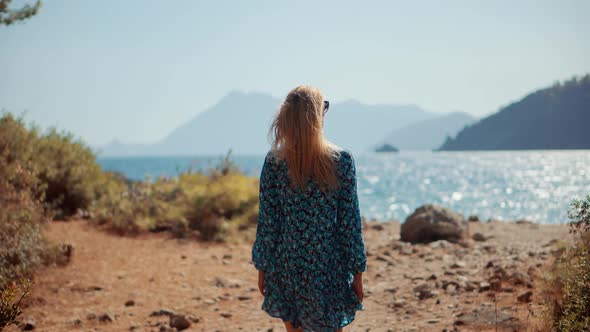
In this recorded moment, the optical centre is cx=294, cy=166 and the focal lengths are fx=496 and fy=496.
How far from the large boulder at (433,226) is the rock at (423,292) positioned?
418 cm

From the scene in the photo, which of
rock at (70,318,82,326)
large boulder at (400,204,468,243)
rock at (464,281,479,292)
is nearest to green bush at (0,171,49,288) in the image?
rock at (70,318,82,326)

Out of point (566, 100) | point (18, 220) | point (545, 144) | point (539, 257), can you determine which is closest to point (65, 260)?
point (18, 220)

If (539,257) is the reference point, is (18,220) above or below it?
above

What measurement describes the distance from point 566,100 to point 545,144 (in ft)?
70.9

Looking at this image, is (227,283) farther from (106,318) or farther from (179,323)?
(106,318)

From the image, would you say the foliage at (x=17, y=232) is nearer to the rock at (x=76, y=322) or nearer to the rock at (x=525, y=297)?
the rock at (x=76, y=322)

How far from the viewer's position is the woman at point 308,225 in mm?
2986

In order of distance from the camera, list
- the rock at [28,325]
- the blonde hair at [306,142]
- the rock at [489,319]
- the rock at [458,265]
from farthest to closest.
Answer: the rock at [458,265] → the rock at [28,325] → the rock at [489,319] → the blonde hair at [306,142]

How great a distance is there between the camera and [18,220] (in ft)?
21.9

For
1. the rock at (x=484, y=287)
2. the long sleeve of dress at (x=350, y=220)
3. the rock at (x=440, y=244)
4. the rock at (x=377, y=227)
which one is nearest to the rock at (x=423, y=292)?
the rock at (x=484, y=287)

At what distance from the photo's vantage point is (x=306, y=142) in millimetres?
2967

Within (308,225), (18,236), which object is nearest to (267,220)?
(308,225)

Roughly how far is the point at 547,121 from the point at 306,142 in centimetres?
4197

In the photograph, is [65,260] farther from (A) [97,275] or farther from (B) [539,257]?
(B) [539,257]
